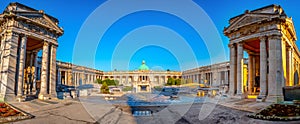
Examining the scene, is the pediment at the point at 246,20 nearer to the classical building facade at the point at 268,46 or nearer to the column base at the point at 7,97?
the classical building facade at the point at 268,46

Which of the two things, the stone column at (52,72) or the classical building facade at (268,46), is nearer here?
the classical building facade at (268,46)

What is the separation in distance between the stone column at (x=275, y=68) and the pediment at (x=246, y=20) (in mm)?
2189

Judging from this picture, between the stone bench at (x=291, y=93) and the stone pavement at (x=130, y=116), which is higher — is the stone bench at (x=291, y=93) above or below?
above

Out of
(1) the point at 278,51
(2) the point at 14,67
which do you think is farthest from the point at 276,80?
(2) the point at 14,67

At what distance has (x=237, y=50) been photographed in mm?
23000

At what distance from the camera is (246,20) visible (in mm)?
21625

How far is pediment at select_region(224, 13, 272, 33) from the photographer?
19.7m

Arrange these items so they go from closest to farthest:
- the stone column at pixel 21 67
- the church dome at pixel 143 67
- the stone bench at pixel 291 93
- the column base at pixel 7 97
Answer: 1. the stone bench at pixel 291 93
2. the column base at pixel 7 97
3. the stone column at pixel 21 67
4. the church dome at pixel 143 67

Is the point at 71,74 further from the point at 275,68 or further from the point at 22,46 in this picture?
the point at 275,68

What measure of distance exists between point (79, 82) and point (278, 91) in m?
62.5

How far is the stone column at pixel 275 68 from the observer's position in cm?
1872

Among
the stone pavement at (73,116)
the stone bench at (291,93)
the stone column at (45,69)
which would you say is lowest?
the stone pavement at (73,116)

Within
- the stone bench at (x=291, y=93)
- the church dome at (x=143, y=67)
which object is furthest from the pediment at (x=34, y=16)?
the church dome at (x=143, y=67)

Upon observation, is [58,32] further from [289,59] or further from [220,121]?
[289,59]
